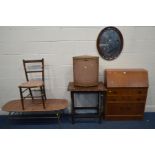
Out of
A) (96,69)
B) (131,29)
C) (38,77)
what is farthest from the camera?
(38,77)

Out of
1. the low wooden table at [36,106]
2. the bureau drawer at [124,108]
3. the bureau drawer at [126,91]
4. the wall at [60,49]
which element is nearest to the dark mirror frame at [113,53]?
the wall at [60,49]

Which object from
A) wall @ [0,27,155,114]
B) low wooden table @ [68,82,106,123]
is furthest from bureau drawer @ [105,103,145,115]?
wall @ [0,27,155,114]

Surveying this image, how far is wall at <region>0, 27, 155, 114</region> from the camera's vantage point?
3.19 metres

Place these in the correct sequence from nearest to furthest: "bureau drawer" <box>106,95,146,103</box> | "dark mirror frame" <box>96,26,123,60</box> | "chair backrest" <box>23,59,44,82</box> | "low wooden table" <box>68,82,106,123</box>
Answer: "low wooden table" <box>68,82,106,123</box> → "bureau drawer" <box>106,95,146,103</box> → "dark mirror frame" <box>96,26,123,60</box> → "chair backrest" <box>23,59,44,82</box>

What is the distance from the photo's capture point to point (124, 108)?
123 inches

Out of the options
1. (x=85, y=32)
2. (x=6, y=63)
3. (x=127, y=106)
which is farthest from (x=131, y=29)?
(x=6, y=63)

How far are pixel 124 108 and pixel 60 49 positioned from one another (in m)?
1.54

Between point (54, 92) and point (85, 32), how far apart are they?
1.26 metres

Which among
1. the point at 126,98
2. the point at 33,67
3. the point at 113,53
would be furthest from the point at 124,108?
the point at 33,67

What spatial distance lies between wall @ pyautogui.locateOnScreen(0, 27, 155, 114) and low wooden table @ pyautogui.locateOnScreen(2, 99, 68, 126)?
34 cm

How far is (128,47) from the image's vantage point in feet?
10.7

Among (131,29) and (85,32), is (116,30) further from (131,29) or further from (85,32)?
(85,32)

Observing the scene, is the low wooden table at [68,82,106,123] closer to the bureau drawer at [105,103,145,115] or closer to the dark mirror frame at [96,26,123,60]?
the bureau drawer at [105,103,145,115]

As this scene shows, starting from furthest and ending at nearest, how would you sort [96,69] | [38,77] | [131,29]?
[38,77] → [131,29] → [96,69]
